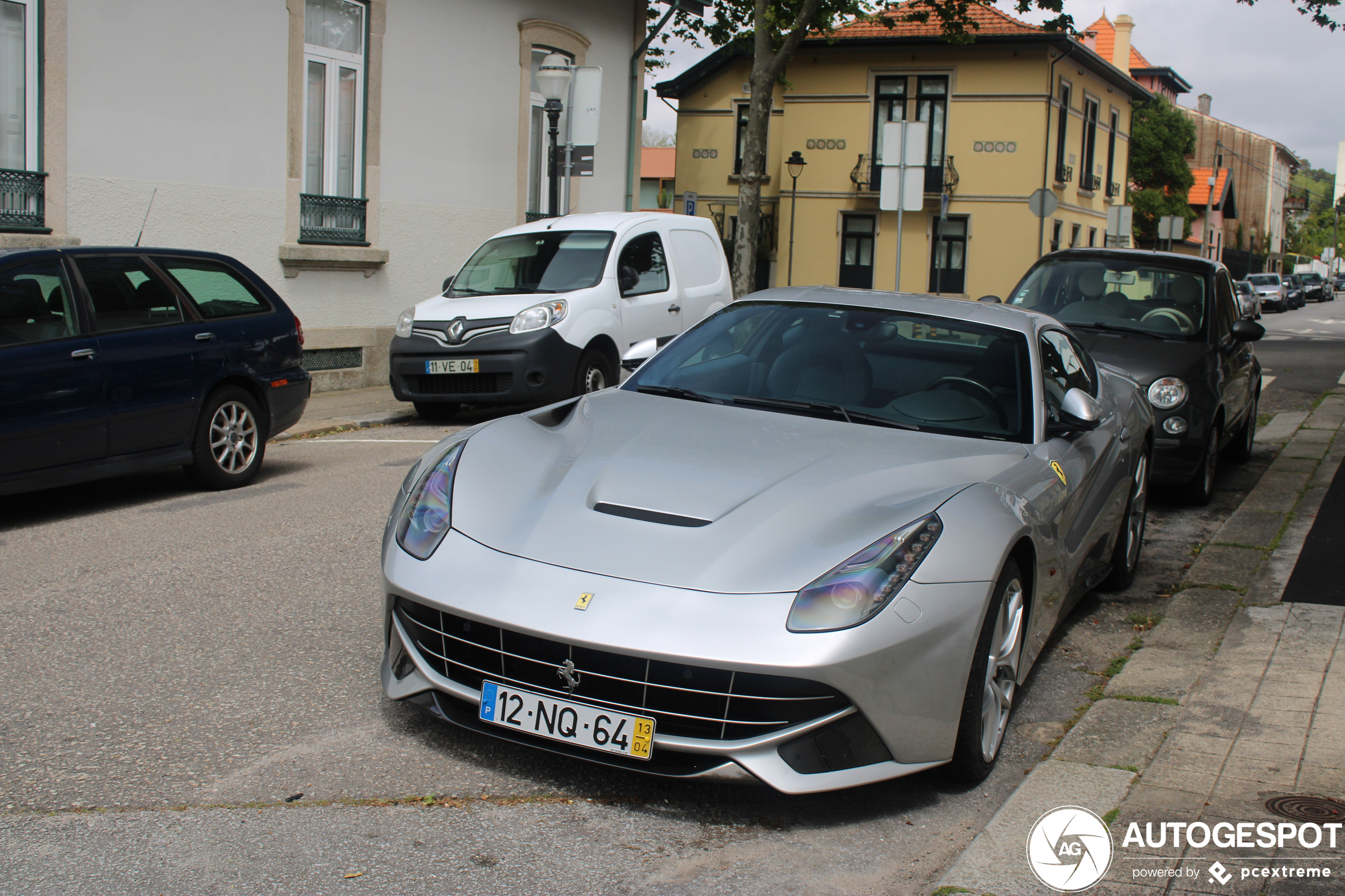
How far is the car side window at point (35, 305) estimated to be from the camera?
22.4 ft

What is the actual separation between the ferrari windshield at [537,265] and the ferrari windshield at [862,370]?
7.07 m

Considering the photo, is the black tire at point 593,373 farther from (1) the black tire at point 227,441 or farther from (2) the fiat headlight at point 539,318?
(1) the black tire at point 227,441

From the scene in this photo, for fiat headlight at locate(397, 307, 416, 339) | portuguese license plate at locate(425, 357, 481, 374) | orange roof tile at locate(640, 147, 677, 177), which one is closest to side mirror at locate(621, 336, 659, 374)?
portuguese license plate at locate(425, 357, 481, 374)

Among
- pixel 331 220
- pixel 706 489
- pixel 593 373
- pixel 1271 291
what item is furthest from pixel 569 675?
pixel 1271 291

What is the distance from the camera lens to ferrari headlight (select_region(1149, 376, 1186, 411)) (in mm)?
8000

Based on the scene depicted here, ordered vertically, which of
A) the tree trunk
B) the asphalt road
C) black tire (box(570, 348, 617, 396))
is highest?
the tree trunk

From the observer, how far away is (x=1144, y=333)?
8758 mm

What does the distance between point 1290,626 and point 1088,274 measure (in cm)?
492

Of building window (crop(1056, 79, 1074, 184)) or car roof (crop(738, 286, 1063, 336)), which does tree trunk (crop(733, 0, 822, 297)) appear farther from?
building window (crop(1056, 79, 1074, 184))

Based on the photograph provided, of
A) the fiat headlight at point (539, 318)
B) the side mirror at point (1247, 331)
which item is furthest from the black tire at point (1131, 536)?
the fiat headlight at point (539, 318)

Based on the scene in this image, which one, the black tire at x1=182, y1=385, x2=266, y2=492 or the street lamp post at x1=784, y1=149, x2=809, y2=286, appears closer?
the black tire at x1=182, y1=385, x2=266, y2=492

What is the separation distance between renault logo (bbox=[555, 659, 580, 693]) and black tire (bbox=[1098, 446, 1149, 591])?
3267 millimetres

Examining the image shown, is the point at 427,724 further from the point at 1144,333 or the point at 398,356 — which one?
the point at 398,356

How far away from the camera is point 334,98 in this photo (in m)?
14.7
